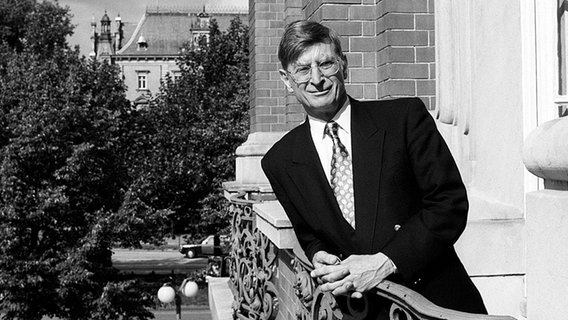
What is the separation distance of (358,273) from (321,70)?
2.19 feet

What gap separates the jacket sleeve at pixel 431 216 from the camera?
238 cm

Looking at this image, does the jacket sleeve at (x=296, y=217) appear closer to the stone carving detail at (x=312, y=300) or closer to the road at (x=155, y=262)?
the stone carving detail at (x=312, y=300)

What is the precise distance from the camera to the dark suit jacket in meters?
2.40

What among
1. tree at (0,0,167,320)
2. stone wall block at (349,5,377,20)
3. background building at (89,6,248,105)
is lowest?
tree at (0,0,167,320)

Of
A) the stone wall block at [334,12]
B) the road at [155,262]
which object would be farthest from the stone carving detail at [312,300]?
the road at [155,262]

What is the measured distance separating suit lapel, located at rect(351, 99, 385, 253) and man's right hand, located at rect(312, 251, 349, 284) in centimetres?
10

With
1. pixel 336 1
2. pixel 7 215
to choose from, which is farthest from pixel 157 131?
pixel 336 1

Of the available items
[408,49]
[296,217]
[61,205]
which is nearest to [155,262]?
[61,205]

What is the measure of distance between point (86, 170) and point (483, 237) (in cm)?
2071

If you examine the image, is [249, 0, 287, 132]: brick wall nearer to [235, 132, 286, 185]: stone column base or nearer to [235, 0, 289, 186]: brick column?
[235, 0, 289, 186]: brick column

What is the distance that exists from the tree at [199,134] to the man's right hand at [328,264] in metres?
23.1

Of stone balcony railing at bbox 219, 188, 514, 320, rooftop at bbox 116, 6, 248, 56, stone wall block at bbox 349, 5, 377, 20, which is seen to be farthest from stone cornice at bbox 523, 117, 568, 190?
rooftop at bbox 116, 6, 248, 56

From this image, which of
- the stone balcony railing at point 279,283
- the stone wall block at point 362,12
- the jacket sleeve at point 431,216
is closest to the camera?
the stone balcony railing at point 279,283

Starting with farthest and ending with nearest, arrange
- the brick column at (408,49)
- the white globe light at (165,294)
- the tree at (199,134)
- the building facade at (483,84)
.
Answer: the tree at (199,134) → the white globe light at (165,294) → the brick column at (408,49) → the building facade at (483,84)
